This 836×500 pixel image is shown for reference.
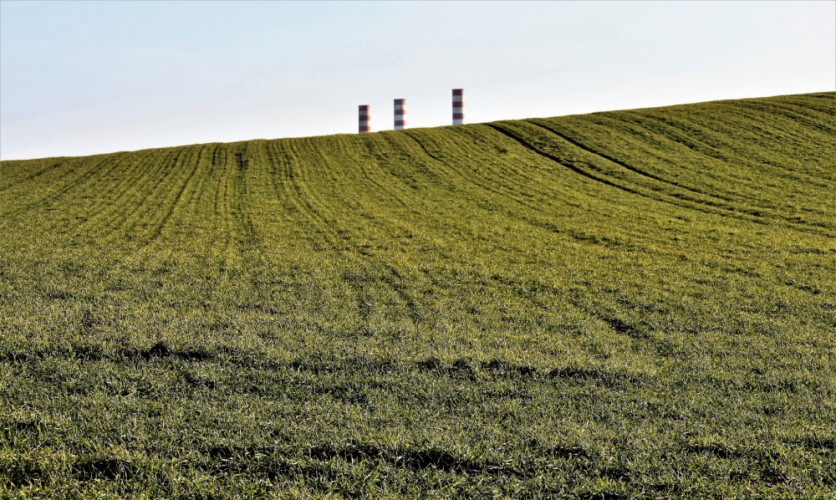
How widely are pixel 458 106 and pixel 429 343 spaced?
5436 centimetres

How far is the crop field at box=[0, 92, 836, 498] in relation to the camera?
674cm

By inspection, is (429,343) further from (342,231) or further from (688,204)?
(688,204)

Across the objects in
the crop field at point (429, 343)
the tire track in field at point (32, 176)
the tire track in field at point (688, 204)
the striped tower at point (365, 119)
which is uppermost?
the striped tower at point (365, 119)

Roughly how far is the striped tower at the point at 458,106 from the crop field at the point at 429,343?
3374 cm

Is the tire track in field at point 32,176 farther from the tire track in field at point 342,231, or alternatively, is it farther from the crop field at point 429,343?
the tire track in field at point 342,231

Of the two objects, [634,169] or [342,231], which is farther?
[634,169]

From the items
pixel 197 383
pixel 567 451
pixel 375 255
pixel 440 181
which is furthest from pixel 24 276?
pixel 440 181

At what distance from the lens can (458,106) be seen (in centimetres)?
6328

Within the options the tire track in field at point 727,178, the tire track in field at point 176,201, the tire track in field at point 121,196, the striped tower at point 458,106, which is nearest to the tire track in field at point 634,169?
the tire track in field at point 727,178

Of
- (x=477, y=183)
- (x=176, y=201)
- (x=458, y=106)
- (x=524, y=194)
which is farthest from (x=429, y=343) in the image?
(x=458, y=106)

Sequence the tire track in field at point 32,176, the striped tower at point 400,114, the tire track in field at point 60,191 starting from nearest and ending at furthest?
the tire track in field at point 60,191, the tire track in field at point 32,176, the striped tower at point 400,114

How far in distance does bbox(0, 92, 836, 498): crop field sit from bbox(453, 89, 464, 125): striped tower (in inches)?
1328

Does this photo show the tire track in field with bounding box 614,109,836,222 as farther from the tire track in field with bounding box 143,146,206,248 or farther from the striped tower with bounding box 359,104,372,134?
the striped tower with bounding box 359,104,372,134

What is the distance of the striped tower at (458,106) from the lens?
206 feet
